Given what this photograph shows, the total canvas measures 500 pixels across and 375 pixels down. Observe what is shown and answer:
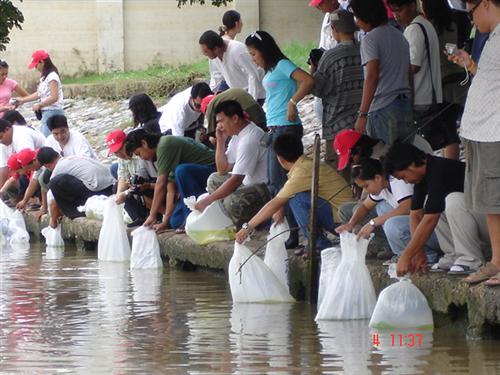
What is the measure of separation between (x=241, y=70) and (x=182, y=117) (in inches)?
37.5

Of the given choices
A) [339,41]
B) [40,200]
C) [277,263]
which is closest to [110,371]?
[277,263]

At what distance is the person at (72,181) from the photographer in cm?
1563

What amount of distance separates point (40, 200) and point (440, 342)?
1018cm

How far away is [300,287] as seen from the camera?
10.6m

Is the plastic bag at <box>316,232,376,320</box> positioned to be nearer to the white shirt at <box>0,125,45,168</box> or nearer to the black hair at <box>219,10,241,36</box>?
the black hair at <box>219,10,241,36</box>

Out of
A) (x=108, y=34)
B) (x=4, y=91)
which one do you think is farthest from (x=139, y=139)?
(x=108, y=34)

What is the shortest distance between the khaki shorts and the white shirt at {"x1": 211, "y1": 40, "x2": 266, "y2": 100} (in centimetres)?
535

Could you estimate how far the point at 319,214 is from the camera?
1060cm

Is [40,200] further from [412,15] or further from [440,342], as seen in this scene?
[440,342]

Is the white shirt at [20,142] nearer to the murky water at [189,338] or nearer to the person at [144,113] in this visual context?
the person at [144,113]

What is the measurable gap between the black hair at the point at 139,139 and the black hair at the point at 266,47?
2352 mm

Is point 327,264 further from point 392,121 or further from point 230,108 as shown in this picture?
point 230,108

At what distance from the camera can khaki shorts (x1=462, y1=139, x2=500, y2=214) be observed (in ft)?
26.9

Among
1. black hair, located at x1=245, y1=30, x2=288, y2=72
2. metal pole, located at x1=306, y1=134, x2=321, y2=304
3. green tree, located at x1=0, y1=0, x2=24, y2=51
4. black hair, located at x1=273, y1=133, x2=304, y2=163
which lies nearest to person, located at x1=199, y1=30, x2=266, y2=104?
green tree, located at x1=0, y1=0, x2=24, y2=51
